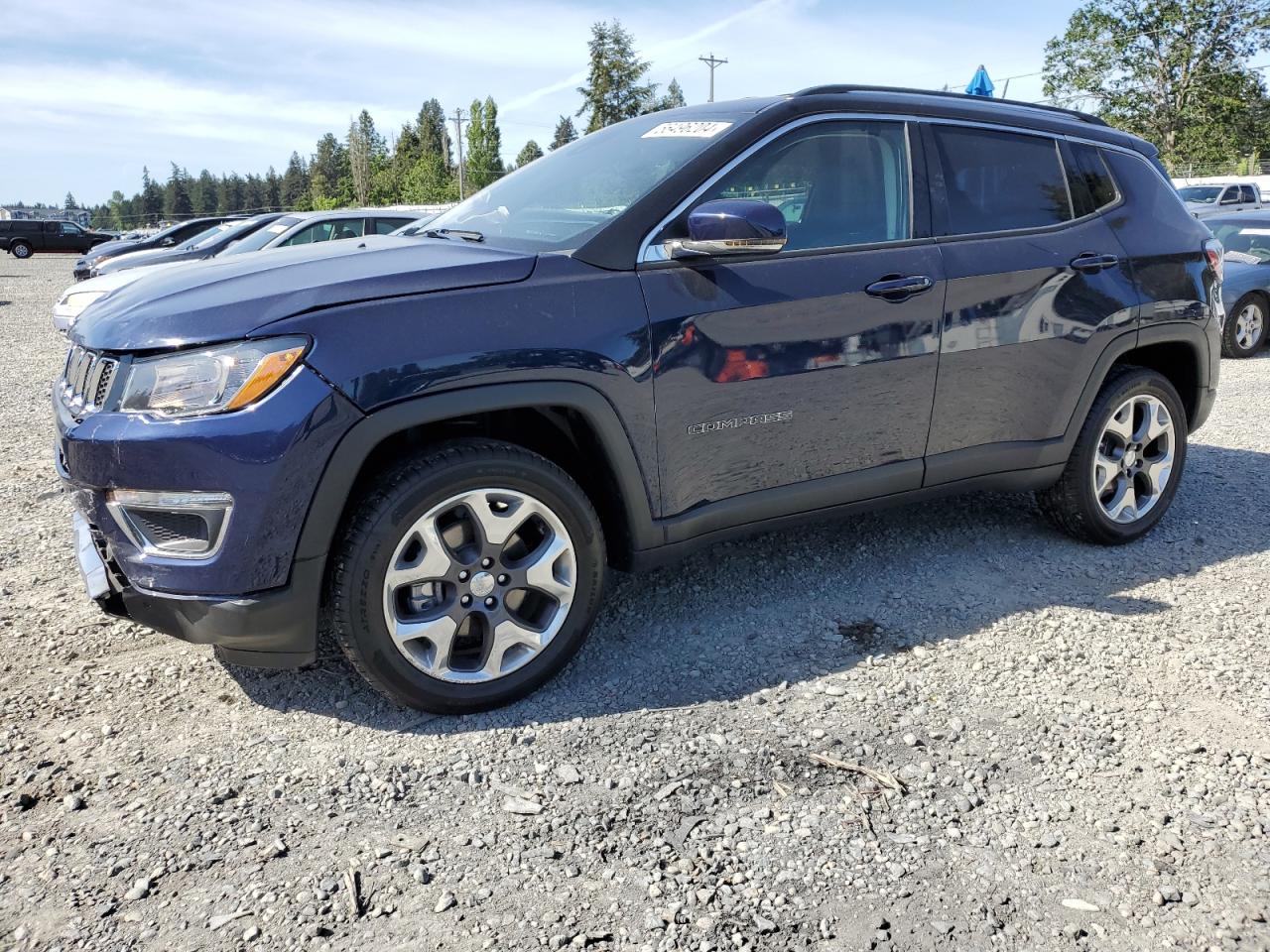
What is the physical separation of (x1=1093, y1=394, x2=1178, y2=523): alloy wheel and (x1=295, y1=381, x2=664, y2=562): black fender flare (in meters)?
2.34

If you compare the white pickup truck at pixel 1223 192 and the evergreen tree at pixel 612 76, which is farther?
the evergreen tree at pixel 612 76

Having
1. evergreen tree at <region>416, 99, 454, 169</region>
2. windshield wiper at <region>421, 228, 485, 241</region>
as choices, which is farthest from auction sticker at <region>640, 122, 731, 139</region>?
evergreen tree at <region>416, 99, 454, 169</region>

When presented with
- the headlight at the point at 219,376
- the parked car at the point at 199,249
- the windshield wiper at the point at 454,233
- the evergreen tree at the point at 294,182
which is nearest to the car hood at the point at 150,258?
the parked car at the point at 199,249

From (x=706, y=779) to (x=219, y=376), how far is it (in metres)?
1.68

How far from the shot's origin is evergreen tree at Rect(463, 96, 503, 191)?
7850 centimetres

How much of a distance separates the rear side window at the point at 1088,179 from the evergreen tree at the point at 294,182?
132m

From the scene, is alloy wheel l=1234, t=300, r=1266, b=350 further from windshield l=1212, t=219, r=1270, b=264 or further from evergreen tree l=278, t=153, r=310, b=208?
evergreen tree l=278, t=153, r=310, b=208

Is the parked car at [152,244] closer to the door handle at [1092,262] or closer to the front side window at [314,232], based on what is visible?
the front side window at [314,232]

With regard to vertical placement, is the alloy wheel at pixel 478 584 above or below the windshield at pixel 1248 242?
below

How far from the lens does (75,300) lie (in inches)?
431

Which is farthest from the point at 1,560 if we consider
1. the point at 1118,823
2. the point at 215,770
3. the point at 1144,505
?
the point at 1144,505

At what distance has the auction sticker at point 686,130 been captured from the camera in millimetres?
3441

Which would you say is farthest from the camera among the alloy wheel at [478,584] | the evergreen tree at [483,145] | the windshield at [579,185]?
the evergreen tree at [483,145]

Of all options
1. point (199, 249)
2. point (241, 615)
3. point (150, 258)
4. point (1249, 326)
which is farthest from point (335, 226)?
point (1249, 326)
